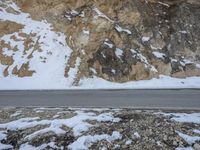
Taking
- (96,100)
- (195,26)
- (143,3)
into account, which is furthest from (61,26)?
(96,100)

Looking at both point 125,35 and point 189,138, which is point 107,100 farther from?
point 125,35

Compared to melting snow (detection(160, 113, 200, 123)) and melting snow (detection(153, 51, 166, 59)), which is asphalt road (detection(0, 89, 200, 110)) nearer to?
melting snow (detection(160, 113, 200, 123))

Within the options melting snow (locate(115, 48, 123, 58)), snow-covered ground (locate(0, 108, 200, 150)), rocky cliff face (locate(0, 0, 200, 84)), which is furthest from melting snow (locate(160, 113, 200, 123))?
melting snow (locate(115, 48, 123, 58))

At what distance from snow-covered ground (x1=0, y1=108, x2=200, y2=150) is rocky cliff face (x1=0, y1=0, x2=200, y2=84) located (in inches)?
386

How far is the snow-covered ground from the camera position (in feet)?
24.6

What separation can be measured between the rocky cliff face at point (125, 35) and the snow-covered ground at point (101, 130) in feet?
32.1

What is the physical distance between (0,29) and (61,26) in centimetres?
399

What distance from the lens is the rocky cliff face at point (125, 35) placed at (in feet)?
63.5

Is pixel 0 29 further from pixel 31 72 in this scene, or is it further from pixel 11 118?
pixel 11 118

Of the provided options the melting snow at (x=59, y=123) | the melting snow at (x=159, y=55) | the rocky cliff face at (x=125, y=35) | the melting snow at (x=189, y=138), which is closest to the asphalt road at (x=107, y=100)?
the melting snow at (x=59, y=123)

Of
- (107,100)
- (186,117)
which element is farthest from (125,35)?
(186,117)

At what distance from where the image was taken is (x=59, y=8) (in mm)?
23281

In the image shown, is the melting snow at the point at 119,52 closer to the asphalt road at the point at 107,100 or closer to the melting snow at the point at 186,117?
the asphalt road at the point at 107,100

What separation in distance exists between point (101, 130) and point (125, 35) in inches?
524
